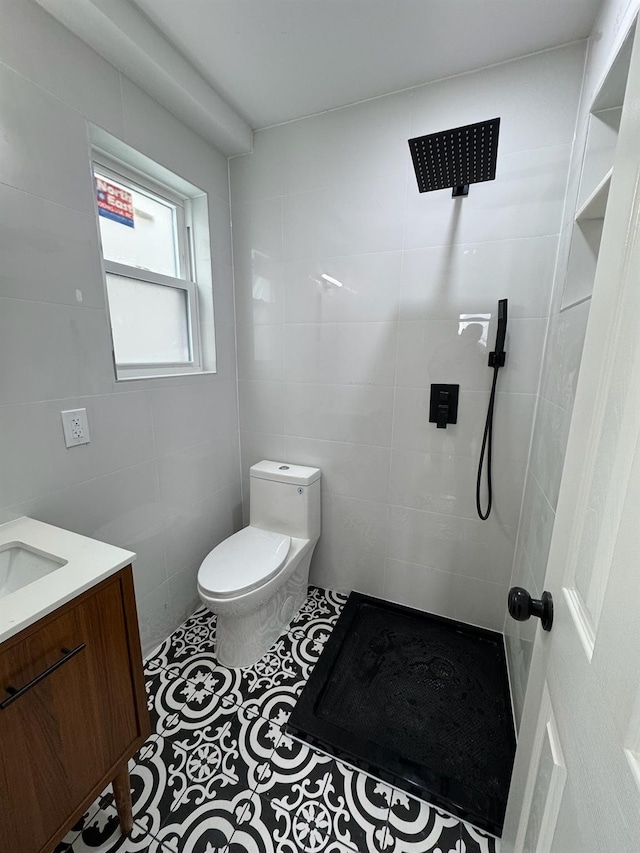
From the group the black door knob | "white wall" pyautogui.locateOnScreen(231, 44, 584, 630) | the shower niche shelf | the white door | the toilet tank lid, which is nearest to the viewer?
the white door

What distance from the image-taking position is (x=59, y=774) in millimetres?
843

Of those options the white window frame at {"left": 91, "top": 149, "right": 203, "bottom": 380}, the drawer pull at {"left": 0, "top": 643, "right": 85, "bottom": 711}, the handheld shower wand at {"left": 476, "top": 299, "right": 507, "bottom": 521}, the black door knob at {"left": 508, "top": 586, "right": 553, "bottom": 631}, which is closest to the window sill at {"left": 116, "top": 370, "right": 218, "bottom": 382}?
the white window frame at {"left": 91, "top": 149, "right": 203, "bottom": 380}

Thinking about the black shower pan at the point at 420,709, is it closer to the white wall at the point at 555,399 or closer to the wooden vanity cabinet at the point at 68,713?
the white wall at the point at 555,399

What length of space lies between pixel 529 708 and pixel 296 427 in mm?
1450

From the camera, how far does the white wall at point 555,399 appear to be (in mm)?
1020

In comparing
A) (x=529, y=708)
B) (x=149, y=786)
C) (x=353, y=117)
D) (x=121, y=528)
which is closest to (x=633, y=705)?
(x=529, y=708)

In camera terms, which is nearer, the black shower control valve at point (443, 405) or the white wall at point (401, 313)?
the white wall at point (401, 313)

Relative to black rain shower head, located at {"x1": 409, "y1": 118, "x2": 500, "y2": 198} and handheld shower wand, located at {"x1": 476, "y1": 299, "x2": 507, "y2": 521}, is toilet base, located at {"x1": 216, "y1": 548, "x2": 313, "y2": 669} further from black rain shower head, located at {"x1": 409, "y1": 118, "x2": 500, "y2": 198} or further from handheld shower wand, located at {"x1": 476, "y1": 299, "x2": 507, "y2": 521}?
black rain shower head, located at {"x1": 409, "y1": 118, "x2": 500, "y2": 198}

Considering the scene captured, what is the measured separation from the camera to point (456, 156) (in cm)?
121

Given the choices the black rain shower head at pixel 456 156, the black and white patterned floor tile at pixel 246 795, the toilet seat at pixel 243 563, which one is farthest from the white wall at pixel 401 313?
the black and white patterned floor tile at pixel 246 795

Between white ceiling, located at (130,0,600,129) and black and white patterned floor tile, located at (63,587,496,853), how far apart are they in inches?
97.6

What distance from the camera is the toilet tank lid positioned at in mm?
1812

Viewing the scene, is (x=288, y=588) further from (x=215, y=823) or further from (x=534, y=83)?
(x=534, y=83)

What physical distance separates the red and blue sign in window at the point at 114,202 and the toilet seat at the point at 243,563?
5.04 ft
